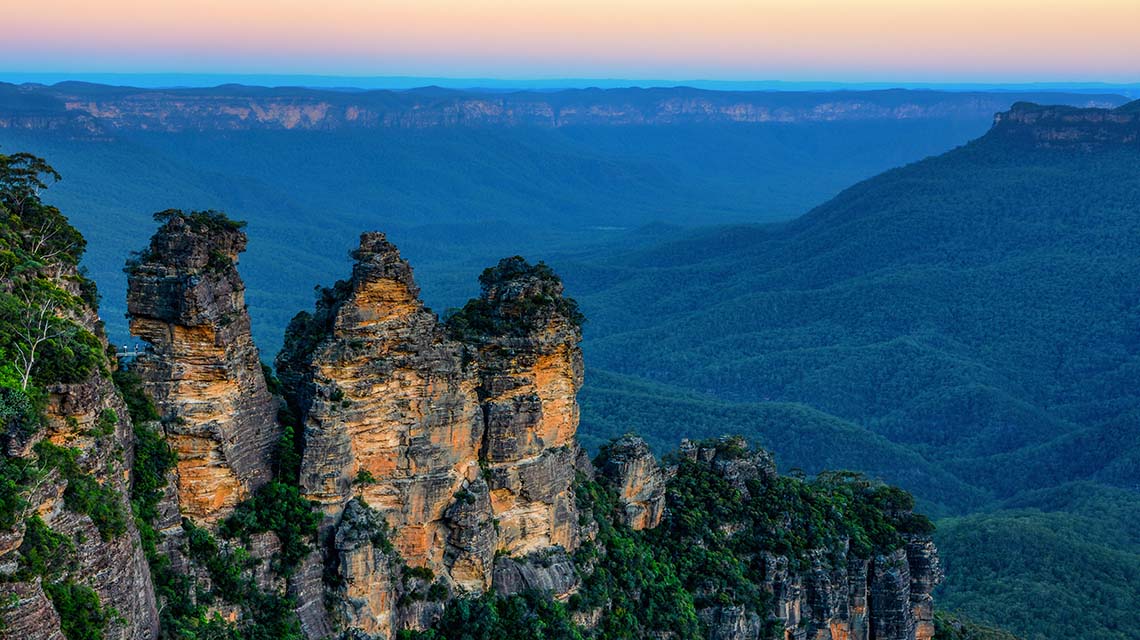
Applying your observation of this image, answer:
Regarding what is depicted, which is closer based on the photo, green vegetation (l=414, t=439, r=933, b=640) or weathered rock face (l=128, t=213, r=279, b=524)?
weathered rock face (l=128, t=213, r=279, b=524)

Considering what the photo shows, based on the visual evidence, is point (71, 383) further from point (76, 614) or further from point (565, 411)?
point (565, 411)

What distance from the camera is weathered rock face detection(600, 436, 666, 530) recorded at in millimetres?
39719

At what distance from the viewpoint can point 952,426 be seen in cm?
11206

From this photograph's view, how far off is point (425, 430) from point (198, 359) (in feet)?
22.5

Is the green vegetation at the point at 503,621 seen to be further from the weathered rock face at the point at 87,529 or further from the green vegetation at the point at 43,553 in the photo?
the green vegetation at the point at 43,553

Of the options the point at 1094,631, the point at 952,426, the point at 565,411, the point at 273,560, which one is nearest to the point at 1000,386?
the point at 952,426

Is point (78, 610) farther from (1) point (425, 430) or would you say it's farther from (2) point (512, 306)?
(2) point (512, 306)

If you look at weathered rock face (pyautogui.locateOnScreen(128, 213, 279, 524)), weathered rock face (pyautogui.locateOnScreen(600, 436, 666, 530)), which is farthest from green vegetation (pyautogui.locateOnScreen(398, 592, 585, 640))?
weathered rock face (pyautogui.locateOnScreen(128, 213, 279, 524))

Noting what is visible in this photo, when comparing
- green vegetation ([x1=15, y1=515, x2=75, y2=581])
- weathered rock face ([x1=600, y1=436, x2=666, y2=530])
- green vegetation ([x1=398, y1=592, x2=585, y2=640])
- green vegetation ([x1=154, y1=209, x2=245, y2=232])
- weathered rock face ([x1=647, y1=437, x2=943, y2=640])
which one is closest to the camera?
green vegetation ([x1=15, y1=515, x2=75, y2=581])

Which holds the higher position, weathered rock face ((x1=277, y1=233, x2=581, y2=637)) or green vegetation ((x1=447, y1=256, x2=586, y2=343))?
green vegetation ((x1=447, y1=256, x2=586, y2=343))

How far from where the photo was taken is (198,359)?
88.0 ft

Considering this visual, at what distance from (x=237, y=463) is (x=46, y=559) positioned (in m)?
7.93

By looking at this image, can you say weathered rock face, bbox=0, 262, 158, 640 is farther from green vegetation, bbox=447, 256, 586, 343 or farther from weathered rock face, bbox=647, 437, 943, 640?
weathered rock face, bbox=647, 437, 943, 640

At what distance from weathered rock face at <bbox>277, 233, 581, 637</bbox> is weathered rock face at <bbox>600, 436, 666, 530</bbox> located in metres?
4.51
